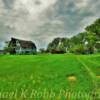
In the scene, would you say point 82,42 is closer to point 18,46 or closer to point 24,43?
point 24,43

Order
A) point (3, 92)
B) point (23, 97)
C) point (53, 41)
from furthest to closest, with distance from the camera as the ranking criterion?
point (53, 41) < point (3, 92) < point (23, 97)

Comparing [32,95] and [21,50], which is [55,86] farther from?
[21,50]

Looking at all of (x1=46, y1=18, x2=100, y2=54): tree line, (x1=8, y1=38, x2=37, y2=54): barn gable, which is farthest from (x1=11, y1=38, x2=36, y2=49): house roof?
(x1=46, y1=18, x2=100, y2=54): tree line

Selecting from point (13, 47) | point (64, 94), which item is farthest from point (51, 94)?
point (13, 47)

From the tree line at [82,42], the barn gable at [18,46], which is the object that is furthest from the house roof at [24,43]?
the tree line at [82,42]

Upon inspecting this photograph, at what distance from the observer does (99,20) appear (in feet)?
176

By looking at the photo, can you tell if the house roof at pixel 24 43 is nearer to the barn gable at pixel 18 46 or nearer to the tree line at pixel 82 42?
the barn gable at pixel 18 46

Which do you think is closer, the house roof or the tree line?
the tree line

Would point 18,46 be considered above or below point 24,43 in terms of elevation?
below

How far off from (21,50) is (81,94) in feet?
329

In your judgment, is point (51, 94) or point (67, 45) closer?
point (51, 94)

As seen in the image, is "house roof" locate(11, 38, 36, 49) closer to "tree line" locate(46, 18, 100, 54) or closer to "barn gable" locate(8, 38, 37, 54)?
"barn gable" locate(8, 38, 37, 54)

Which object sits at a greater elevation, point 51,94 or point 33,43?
point 33,43

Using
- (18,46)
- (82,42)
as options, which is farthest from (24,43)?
(82,42)
